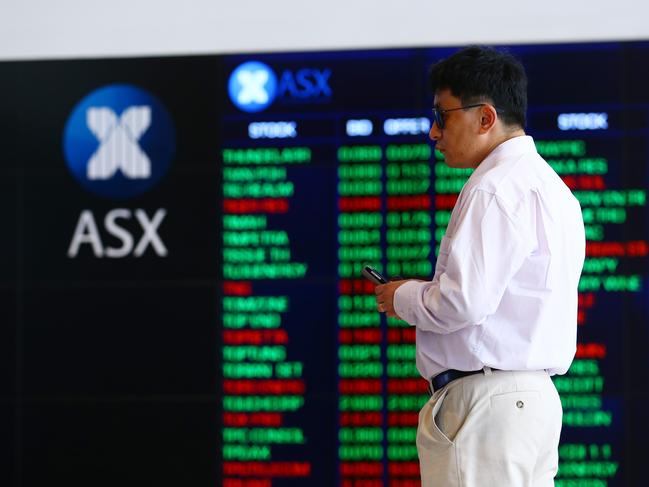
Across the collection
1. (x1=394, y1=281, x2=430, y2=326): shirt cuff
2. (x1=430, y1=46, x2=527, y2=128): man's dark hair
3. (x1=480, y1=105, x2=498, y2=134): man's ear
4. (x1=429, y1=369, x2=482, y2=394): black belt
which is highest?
(x1=430, y1=46, x2=527, y2=128): man's dark hair

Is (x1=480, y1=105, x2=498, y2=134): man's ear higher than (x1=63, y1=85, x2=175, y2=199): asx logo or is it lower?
lower

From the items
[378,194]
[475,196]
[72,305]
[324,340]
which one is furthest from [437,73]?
[72,305]

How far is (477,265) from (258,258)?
134 centimetres

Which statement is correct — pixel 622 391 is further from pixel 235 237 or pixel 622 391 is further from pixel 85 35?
pixel 85 35

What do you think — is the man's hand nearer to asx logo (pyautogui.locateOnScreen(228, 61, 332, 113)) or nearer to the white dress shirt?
the white dress shirt

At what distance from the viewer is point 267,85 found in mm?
2779

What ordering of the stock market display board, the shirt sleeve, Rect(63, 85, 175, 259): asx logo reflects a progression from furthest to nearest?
Rect(63, 85, 175, 259): asx logo → the stock market display board → the shirt sleeve

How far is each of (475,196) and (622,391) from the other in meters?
1.39

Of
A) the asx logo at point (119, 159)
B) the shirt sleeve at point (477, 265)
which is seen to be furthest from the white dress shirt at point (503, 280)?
the asx logo at point (119, 159)

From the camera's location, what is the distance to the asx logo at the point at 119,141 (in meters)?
2.80

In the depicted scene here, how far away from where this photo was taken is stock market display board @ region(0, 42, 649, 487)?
8.76ft

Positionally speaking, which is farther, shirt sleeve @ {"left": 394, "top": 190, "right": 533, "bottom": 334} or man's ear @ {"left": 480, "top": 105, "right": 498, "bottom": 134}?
man's ear @ {"left": 480, "top": 105, "right": 498, "bottom": 134}

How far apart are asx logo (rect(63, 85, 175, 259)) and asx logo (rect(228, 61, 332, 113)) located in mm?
240

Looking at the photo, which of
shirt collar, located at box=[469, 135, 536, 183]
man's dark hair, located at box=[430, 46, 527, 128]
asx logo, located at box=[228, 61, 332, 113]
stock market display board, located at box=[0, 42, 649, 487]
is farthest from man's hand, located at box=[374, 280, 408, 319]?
asx logo, located at box=[228, 61, 332, 113]
